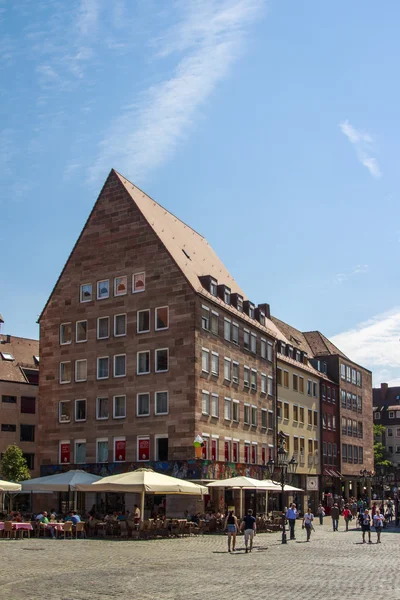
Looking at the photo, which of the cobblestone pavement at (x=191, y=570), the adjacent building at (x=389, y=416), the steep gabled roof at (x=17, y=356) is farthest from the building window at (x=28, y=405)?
the adjacent building at (x=389, y=416)

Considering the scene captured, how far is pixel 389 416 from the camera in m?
151

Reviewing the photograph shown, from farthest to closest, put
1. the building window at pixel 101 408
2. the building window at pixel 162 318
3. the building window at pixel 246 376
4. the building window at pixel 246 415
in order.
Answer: the building window at pixel 246 376, the building window at pixel 246 415, the building window at pixel 101 408, the building window at pixel 162 318

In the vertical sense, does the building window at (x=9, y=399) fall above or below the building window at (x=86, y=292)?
below

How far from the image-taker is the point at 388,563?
30312 mm

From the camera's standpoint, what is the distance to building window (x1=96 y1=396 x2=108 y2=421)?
58562 millimetres

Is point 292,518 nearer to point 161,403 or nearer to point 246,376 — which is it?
point 161,403

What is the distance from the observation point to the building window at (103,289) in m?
60.6

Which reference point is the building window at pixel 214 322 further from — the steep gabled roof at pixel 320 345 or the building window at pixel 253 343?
the steep gabled roof at pixel 320 345

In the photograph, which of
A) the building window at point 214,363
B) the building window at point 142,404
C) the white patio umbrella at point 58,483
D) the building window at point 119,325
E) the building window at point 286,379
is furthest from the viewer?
the building window at point 286,379

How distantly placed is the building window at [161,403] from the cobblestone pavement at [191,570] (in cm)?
1497

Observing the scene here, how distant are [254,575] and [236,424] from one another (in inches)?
1464

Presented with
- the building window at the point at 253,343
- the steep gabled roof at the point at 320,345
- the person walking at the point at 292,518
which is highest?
the steep gabled roof at the point at 320,345

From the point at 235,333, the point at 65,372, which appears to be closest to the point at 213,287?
the point at 235,333

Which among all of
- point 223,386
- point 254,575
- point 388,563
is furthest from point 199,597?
point 223,386
